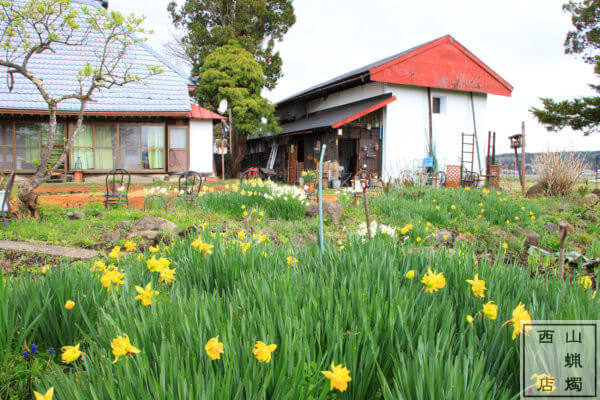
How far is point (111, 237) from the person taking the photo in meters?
4.51

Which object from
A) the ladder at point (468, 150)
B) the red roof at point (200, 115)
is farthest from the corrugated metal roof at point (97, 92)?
the ladder at point (468, 150)

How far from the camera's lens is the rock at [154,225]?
4656 millimetres

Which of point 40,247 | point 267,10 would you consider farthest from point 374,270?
point 267,10

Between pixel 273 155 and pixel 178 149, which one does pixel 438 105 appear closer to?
pixel 273 155

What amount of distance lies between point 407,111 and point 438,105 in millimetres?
2256

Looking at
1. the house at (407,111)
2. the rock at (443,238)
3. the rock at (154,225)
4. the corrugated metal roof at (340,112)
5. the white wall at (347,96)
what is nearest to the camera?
the rock at (154,225)

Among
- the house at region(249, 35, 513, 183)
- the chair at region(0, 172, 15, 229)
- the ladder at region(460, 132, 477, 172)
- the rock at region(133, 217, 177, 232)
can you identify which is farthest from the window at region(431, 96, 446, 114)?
the chair at region(0, 172, 15, 229)

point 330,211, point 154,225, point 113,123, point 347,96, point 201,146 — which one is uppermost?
point 347,96

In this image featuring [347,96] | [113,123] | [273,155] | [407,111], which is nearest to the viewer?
[113,123]

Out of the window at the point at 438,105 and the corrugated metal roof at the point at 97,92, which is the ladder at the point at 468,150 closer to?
the window at the point at 438,105

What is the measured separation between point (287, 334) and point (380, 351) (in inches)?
13.9

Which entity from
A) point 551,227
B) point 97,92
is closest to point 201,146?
point 97,92

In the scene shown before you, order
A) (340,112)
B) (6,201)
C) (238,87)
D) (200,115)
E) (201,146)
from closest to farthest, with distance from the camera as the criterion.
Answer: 1. (6,201)
2. (200,115)
3. (201,146)
4. (340,112)
5. (238,87)

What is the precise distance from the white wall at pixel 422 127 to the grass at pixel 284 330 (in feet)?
47.2
